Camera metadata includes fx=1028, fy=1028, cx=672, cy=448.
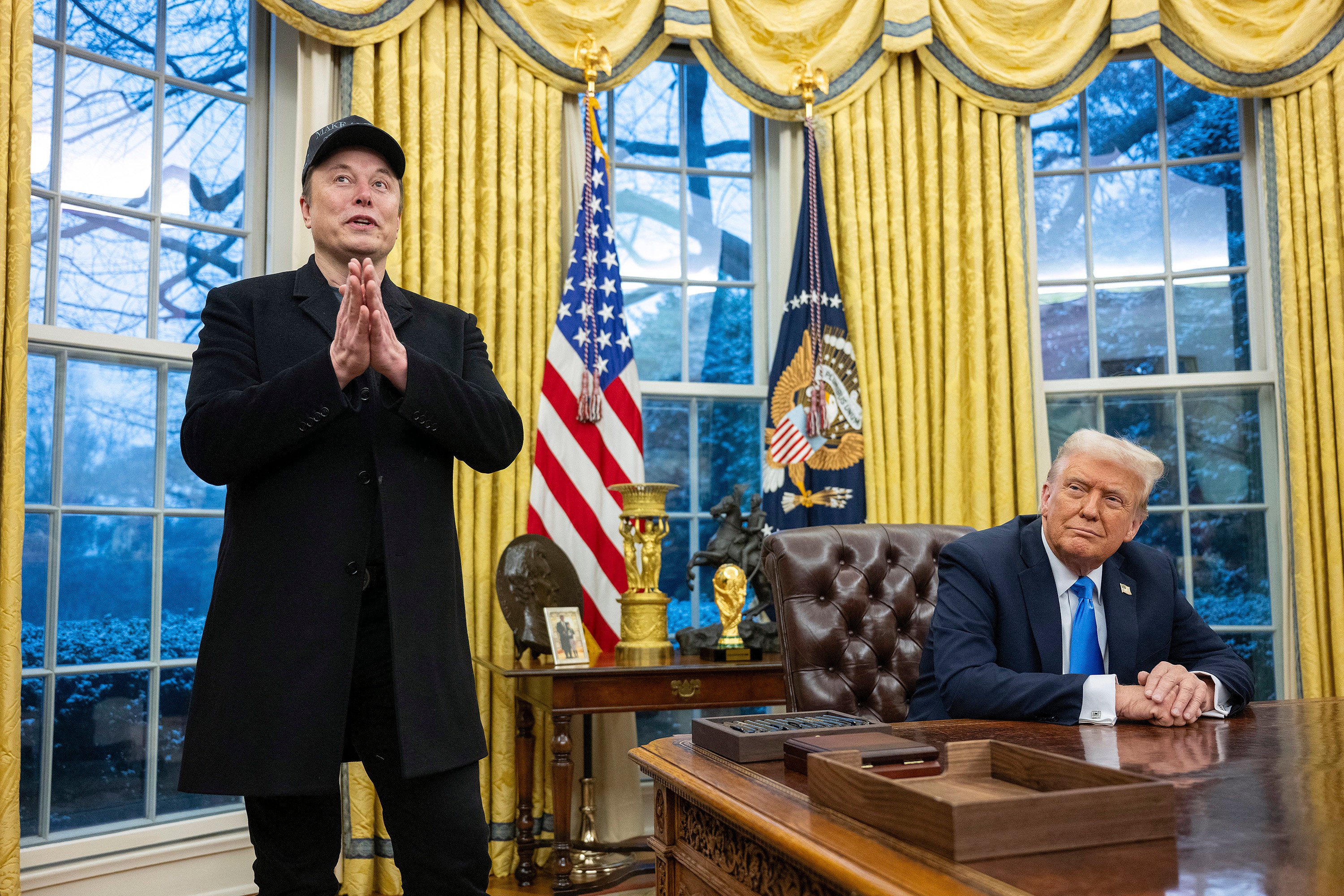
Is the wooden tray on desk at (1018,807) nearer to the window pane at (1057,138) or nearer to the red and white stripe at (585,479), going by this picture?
the red and white stripe at (585,479)

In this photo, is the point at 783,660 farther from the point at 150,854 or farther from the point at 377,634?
the point at 150,854

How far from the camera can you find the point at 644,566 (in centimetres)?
316

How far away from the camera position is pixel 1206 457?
3.99 meters

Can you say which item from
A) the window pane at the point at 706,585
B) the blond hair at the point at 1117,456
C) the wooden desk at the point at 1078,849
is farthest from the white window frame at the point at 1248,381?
the wooden desk at the point at 1078,849

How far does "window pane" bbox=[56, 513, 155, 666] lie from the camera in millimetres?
2889

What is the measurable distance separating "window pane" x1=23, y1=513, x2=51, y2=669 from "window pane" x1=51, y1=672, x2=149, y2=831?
0.33 feet

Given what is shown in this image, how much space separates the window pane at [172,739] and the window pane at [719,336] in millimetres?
2067

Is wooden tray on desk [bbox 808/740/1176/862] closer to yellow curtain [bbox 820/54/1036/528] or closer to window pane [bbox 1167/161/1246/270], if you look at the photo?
yellow curtain [bbox 820/54/1036/528]

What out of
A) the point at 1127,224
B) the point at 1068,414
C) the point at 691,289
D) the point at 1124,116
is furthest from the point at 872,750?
the point at 1124,116

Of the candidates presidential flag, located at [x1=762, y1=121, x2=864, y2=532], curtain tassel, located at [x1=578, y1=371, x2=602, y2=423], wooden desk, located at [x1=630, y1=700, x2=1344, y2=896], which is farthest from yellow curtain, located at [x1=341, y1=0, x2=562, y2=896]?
wooden desk, located at [x1=630, y1=700, x2=1344, y2=896]

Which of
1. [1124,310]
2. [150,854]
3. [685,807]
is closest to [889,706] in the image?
[685,807]

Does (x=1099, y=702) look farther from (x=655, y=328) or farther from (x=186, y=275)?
(x=186, y=275)

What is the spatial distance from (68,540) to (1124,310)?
150 inches

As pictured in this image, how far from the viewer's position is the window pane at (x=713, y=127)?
4109 millimetres
